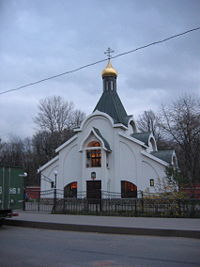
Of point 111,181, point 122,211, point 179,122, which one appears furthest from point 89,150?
point 122,211

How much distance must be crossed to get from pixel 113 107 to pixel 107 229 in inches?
1025

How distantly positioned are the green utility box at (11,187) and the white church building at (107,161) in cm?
1664

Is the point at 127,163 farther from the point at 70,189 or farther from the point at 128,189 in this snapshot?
the point at 70,189

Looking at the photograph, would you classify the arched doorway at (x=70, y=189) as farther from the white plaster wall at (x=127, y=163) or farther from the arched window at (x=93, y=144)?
the white plaster wall at (x=127, y=163)

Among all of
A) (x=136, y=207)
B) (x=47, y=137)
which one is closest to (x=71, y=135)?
(x=47, y=137)

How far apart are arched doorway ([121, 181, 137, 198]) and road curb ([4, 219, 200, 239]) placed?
19036 millimetres

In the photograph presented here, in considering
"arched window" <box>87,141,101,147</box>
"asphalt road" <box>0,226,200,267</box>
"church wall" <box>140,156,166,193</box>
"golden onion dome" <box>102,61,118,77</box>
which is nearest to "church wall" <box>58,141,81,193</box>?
"arched window" <box>87,141,101,147</box>

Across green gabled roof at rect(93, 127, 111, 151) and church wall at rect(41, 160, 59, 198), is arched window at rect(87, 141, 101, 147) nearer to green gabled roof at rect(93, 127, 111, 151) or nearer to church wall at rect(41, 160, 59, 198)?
green gabled roof at rect(93, 127, 111, 151)

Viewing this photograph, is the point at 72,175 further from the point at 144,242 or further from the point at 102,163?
the point at 144,242

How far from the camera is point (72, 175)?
34438 millimetres

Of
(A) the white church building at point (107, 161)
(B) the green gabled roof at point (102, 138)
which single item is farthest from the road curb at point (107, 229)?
(B) the green gabled roof at point (102, 138)

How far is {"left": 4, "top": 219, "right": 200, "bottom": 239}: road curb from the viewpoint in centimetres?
1032

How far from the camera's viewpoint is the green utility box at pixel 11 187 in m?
13.0

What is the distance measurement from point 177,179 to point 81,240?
27.5ft
